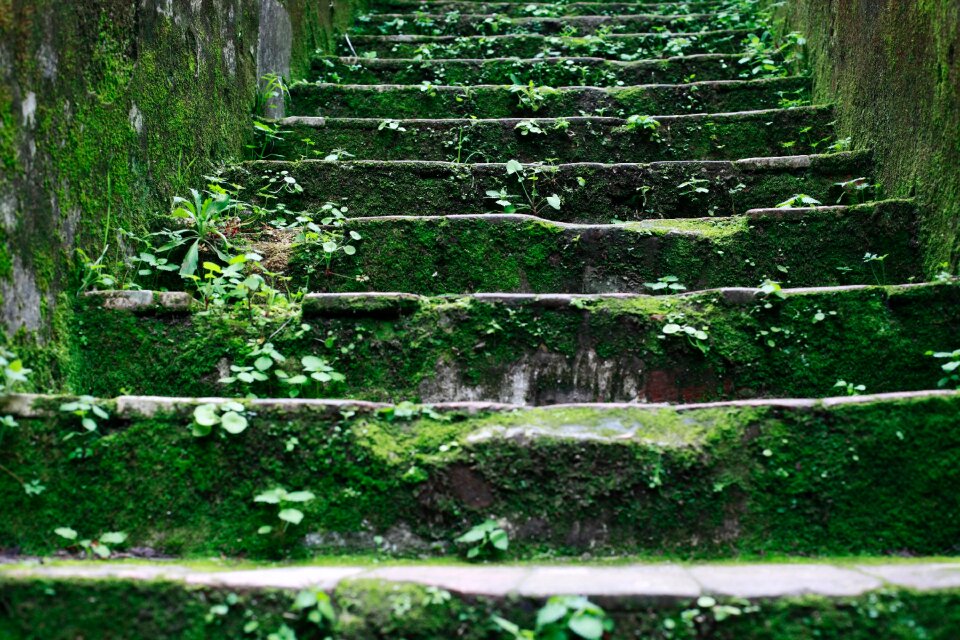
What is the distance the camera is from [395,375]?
2084 mm

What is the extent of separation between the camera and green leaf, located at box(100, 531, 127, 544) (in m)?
1.62

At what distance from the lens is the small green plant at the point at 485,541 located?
5.21ft

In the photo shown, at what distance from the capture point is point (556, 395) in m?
2.10

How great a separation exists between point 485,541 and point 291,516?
0.43 m

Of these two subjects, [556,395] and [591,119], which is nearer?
[556,395]

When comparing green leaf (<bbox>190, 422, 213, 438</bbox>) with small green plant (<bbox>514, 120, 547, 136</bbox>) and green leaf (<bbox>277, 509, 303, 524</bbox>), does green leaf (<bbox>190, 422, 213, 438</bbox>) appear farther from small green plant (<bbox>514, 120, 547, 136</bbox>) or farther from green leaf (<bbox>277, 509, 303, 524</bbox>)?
small green plant (<bbox>514, 120, 547, 136</bbox>)

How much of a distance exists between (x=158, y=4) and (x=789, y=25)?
3373 mm

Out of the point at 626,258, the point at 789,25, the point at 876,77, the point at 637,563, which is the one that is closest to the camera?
the point at 637,563

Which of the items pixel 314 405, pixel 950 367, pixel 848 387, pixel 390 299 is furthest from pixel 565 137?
pixel 314 405

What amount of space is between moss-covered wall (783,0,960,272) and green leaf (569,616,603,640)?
167 centimetres

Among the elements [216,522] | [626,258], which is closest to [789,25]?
[626,258]

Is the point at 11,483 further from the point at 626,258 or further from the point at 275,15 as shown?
the point at 275,15

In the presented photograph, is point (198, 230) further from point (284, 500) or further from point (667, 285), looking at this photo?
point (667, 285)

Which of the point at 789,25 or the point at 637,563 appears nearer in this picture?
the point at 637,563
